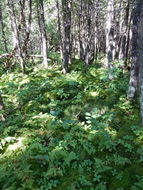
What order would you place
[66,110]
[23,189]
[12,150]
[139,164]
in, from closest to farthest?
[23,189], [139,164], [12,150], [66,110]

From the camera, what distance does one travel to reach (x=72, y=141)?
5.71m

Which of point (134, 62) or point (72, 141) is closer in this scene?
point (72, 141)

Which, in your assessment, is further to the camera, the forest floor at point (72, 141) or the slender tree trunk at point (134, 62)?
the slender tree trunk at point (134, 62)

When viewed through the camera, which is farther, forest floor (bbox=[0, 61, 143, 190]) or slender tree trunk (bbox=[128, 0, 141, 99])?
slender tree trunk (bbox=[128, 0, 141, 99])

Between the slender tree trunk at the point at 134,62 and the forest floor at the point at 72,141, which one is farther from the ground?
the slender tree trunk at the point at 134,62

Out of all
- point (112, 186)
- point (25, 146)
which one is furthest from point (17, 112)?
point (112, 186)

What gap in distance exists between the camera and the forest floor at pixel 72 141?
15.3 feet

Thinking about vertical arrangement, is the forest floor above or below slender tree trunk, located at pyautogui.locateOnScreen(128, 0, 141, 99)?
below

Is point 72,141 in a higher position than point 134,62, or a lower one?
lower

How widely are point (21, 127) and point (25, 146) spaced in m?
1.27

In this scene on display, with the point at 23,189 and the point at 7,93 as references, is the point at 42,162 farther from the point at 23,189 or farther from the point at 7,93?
the point at 7,93

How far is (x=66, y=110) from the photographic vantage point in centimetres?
769

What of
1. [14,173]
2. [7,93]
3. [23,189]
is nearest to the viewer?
[23,189]

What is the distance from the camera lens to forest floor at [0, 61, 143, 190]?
468 centimetres
